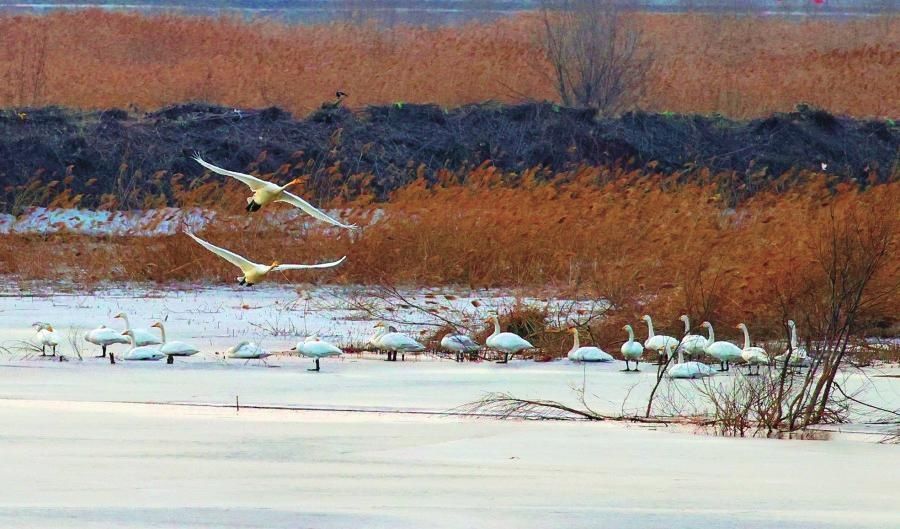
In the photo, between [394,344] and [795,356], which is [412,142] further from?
[795,356]

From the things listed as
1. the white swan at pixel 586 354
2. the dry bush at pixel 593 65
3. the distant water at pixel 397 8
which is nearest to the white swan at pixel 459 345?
the white swan at pixel 586 354

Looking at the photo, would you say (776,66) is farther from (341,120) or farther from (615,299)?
(615,299)

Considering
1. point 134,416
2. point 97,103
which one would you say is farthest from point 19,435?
point 97,103

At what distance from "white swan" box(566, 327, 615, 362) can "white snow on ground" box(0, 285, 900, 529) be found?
0.08m

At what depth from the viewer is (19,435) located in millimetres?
9523

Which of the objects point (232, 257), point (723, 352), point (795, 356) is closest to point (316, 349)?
point (232, 257)

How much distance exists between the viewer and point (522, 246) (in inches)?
702

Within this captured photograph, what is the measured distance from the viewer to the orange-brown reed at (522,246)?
1470 centimetres

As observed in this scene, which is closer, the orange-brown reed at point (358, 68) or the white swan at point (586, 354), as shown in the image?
the white swan at point (586, 354)

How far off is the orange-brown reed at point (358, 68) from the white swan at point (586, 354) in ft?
56.6

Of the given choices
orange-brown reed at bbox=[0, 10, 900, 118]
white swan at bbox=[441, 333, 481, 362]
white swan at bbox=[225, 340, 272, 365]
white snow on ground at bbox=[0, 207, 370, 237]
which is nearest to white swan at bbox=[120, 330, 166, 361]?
white swan at bbox=[225, 340, 272, 365]

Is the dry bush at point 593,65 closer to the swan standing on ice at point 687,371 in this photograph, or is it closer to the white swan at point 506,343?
the white swan at point 506,343

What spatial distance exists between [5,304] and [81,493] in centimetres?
890

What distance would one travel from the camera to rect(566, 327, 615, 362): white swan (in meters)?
12.6
